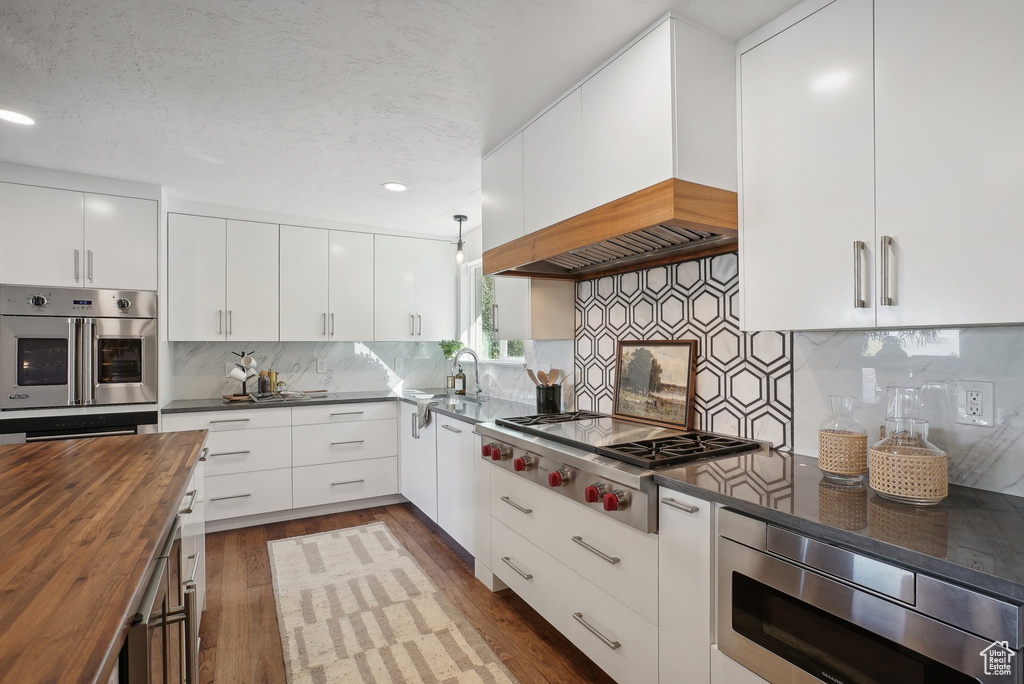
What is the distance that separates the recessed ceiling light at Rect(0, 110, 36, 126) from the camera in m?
2.31

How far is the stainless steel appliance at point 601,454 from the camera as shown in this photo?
1684 mm

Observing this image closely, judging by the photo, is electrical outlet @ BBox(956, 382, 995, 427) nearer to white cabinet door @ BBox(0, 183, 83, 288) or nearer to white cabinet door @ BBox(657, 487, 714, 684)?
white cabinet door @ BBox(657, 487, 714, 684)

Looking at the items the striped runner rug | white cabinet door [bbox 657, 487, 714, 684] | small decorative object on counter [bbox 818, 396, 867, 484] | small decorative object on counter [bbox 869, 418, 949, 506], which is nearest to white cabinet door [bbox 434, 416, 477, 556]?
the striped runner rug

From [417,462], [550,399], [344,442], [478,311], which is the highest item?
[478,311]

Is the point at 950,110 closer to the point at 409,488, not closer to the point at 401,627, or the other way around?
the point at 401,627

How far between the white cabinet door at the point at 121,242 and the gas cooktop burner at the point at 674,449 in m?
3.16

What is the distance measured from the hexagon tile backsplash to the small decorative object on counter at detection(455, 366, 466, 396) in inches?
64.3

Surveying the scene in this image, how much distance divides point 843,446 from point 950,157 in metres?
0.79

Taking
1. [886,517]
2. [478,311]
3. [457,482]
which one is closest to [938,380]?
[886,517]

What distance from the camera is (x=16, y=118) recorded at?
2.36 m

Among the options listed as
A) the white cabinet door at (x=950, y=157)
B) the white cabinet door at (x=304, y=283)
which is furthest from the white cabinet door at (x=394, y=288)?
the white cabinet door at (x=950, y=157)

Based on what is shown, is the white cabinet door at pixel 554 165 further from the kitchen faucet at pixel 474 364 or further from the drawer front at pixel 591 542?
the kitchen faucet at pixel 474 364

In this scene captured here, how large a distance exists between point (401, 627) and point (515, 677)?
63 centimetres

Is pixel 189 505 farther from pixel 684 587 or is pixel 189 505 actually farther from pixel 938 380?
pixel 938 380
